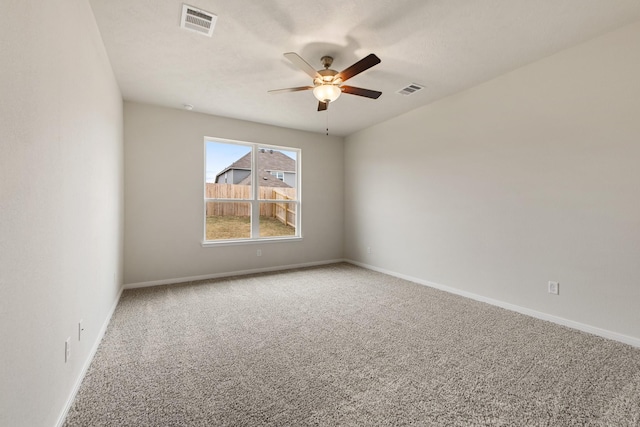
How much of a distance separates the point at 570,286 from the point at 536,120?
1.69 metres

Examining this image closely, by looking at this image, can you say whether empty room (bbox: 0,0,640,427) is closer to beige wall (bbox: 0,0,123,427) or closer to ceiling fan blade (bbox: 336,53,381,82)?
beige wall (bbox: 0,0,123,427)

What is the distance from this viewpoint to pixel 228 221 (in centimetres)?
484

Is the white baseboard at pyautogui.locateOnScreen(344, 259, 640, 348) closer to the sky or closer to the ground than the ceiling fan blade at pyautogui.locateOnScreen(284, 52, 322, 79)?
closer to the ground

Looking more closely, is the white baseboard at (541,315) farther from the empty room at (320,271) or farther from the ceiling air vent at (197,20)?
the ceiling air vent at (197,20)

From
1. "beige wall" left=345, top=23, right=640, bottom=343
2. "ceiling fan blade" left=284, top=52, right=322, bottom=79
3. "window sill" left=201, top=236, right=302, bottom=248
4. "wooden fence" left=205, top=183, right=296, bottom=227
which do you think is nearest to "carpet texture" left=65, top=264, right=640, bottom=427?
"beige wall" left=345, top=23, right=640, bottom=343

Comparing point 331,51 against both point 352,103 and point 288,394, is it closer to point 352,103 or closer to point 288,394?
point 352,103

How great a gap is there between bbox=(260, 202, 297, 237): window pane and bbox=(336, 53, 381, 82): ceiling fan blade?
303 centimetres

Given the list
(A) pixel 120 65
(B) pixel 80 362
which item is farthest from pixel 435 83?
(B) pixel 80 362

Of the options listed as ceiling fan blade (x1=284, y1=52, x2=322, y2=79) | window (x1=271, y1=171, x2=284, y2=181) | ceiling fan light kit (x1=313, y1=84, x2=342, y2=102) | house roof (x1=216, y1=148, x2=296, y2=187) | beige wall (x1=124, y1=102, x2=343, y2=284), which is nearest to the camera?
ceiling fan blade (x1=284, y1=52, x2=322, y2=79)

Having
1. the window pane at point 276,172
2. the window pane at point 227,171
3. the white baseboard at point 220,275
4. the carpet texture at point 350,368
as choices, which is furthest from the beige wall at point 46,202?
the window pane at point 276,172

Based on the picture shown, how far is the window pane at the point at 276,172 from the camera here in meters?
→ 5.09

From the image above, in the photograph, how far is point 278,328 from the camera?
2697 mm

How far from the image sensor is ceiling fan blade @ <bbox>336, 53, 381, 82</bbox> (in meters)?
2.25

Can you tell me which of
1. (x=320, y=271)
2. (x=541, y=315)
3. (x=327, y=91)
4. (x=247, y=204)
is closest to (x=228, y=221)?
(x=247, y=204)
